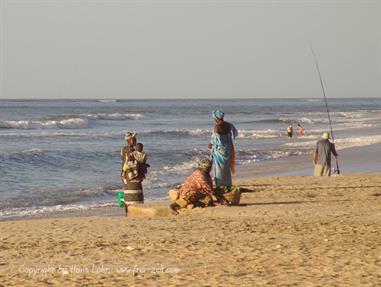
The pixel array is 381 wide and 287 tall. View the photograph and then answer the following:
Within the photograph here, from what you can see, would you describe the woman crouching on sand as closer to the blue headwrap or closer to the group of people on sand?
the group of people on sand

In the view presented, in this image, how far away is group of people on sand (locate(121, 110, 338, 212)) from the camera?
1181 cm

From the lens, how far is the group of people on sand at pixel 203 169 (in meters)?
11.8

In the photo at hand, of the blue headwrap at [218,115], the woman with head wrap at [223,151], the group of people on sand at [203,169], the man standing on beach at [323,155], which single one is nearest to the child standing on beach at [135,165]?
the group of people on sand at [203,169]

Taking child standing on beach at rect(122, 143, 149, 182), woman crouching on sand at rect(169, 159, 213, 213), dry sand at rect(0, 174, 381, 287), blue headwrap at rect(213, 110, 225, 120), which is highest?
blue headwrap at rect(213, 110, 225, 120)

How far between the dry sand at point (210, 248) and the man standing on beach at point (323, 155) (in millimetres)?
3463

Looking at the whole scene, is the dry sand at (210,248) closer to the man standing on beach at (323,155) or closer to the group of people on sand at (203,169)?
the group of people on sand at (203,169)

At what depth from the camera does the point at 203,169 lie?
38.9ft

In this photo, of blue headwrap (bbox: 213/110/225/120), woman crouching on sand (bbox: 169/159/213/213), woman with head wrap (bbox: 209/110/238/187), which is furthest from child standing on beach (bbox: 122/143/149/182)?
blue headwrap (bbox: 213/110/225/120)

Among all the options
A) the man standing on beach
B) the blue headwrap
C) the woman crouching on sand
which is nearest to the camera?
the woman crouching on sand

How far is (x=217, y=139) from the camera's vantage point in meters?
12.5

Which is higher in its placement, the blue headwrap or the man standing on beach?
the blue headwrap

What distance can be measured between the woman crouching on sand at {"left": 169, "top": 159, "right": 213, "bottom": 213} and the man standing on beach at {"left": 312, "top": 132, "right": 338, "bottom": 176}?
15.5 feet

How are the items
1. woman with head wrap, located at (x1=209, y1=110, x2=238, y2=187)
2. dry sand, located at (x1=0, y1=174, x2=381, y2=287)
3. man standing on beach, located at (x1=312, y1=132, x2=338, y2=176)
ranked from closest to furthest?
dry sand, located at (x1=0, y1=174, x2=381, y2=287)
woman with head wrap, located at (x1=209, y1=110, x2=238, y2=187)
man standing on beach, located at (x1=312, y1=132, x2=338, y2=176)

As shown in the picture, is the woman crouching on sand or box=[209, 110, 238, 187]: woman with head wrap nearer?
the woman crouching on sand
